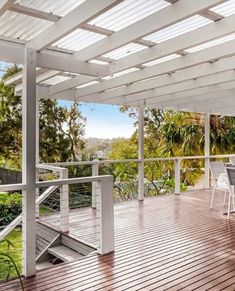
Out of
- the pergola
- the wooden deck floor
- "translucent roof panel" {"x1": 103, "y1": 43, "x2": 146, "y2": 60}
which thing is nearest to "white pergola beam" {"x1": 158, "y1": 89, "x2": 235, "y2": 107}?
the pergola

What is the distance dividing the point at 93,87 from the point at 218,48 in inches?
105

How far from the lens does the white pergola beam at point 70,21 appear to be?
8.80ft

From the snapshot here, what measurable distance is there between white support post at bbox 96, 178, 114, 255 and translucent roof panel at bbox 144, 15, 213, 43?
74.4 inches

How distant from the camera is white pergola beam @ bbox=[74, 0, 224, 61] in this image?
2.75 metres

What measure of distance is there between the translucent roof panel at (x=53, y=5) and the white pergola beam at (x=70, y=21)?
0.27ft

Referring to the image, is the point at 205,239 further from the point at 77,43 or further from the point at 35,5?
the point at 35,5

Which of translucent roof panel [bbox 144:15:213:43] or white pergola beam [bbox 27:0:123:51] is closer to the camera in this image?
white pergola beam [bbox 27:0:123:51]

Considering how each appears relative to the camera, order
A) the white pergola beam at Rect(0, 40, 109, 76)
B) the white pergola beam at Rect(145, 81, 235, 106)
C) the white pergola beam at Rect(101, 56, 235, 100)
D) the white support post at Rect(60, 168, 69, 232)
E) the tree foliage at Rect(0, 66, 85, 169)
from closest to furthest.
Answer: the white pergola beam at Rect(0, 40, 109, 76) < the white pergola beam at Rect(101, 56, 235, 100) < the white support post at Rect(60, 168, 69, 232) < the white pergola beam at Rect(145, 81, 235, 106) < the tree foliage at Rect(0, 66, 85, 169)

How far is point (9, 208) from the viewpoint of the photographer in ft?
26.6

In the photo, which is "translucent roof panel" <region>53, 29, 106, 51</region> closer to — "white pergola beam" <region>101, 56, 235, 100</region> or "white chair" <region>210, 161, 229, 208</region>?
"white pergola beam" <region>101, 56, 235, 100</region>

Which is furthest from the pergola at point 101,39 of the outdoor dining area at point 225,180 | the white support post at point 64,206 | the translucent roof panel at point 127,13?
the outdoor dining area at point 225,180

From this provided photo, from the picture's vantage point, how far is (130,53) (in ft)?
14.4

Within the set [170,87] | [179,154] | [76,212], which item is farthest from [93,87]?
[179,154]

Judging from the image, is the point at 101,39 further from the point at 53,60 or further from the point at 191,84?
the point at 191,84
